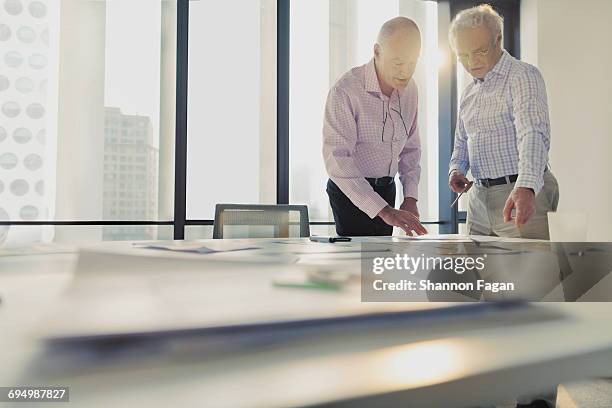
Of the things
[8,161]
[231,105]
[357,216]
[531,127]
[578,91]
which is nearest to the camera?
[531,127]

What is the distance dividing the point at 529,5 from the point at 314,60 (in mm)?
1720

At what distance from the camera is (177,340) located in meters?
0.25

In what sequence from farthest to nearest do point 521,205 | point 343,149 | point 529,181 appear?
point 343,149, point 529,181, point 521,205

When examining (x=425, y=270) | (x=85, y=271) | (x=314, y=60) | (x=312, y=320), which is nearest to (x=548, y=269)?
(x=425, y=270)

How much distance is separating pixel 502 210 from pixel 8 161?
2.50 meters

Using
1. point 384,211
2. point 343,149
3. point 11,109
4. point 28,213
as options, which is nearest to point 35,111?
point 11,109

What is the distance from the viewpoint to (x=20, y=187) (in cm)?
245

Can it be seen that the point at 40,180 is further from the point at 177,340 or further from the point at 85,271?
the point at 177,340

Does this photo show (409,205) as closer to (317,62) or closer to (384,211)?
(384,211)

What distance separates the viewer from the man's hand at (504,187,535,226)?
116 cm

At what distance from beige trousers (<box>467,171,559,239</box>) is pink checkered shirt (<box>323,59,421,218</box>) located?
0.25m

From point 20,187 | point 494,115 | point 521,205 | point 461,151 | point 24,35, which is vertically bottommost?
point 521,205

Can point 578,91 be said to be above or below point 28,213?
above

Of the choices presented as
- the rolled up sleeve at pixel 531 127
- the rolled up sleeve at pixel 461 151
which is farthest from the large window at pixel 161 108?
the rolled up sleeve at pixel 531 127
